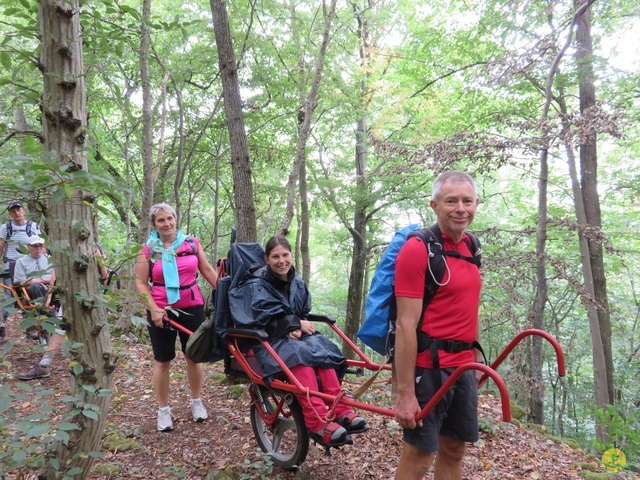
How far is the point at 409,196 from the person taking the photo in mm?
11062

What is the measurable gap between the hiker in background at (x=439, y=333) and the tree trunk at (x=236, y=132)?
3.19m

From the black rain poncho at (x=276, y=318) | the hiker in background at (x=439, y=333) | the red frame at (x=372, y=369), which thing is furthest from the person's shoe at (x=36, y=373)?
the hiker in background at (x=439, y=333)

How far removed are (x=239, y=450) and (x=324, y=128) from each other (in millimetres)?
10168

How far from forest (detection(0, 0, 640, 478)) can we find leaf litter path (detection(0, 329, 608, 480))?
2.30 feet

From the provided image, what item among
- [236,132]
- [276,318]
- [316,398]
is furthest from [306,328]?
[236,132]

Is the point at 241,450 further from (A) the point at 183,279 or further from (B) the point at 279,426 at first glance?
(A) the point at 183,279

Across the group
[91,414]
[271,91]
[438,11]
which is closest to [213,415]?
[91,414]

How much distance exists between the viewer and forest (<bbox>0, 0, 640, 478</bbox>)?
6.46ft

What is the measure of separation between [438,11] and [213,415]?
10255mm

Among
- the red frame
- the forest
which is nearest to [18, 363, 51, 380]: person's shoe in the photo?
the forest

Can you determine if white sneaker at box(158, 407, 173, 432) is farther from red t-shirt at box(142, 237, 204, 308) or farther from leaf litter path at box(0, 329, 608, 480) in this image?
red t-shirt at box(142, 237, 204, 308)

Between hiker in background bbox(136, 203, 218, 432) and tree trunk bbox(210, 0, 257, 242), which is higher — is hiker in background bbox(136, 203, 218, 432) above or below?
below

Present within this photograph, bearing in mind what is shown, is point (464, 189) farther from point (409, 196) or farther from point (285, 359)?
point (409, 196)

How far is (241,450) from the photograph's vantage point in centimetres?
363
